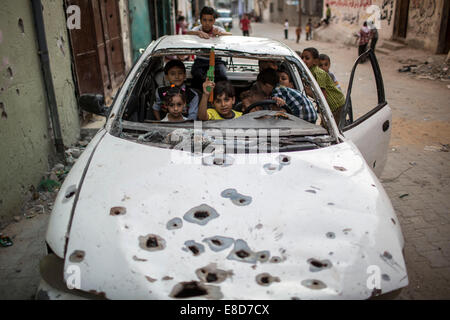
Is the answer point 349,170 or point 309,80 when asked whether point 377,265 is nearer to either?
point 349,170

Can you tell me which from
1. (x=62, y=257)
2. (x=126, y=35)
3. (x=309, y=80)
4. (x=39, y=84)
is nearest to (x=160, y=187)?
(x=62, y=257)

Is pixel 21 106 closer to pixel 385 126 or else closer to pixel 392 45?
pixel 385 126

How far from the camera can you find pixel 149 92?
147 inches

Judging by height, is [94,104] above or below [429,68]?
above

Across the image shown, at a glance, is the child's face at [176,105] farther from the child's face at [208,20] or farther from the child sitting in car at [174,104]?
the child's face at [208,20]

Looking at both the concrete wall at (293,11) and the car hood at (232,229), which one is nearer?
the car hood at (232,229)

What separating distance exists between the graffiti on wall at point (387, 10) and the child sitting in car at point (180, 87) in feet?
53.1

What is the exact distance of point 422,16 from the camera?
14586 millimetres

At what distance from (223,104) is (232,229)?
148 centimetres

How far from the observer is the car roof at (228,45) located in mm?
3105

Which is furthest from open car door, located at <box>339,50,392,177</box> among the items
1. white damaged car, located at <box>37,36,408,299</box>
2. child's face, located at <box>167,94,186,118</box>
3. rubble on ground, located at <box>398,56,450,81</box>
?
rubble on ground, located at <box>398,56,450,81</box>

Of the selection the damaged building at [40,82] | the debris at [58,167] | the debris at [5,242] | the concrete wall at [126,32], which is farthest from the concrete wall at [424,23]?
the debris at [5,242]

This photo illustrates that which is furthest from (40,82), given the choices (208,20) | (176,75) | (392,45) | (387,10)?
(387,10)
